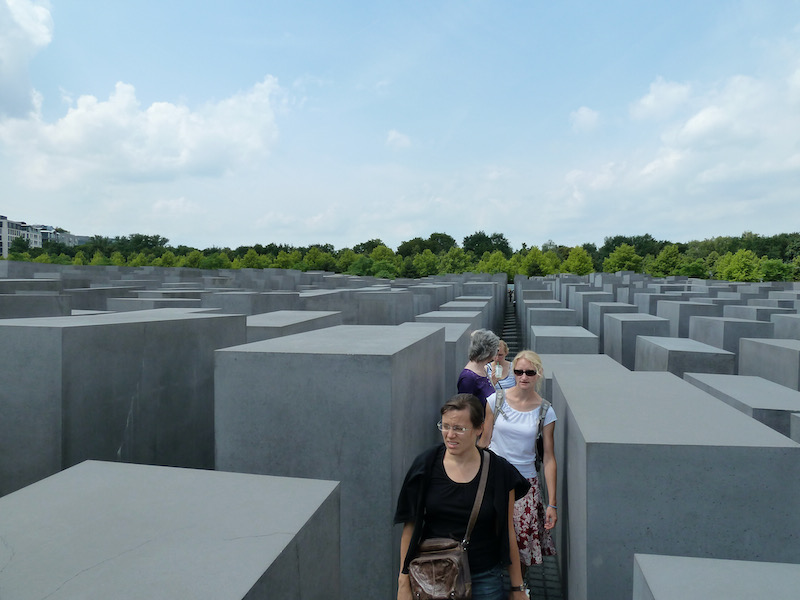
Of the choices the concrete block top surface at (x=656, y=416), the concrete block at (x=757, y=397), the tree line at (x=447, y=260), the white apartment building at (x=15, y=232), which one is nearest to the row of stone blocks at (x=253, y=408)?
the concrete block top surface at (x=656, y=416)

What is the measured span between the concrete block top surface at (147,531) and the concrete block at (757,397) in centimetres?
504

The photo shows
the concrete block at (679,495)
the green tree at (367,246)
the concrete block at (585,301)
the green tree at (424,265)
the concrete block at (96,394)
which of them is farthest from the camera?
the green tree at (367,246)

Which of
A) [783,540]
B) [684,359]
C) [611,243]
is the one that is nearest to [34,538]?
[783,540]

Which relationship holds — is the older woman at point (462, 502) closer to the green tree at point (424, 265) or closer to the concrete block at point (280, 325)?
the concrete block at point (280, 325)

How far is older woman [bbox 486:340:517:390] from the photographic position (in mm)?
5062

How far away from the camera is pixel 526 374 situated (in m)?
3.80

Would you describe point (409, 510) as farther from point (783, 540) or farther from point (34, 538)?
point (783, 540)

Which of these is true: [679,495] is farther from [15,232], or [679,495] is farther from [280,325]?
[15,232]

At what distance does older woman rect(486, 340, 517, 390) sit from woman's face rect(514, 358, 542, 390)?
109 cm

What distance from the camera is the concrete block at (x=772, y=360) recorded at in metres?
7.80

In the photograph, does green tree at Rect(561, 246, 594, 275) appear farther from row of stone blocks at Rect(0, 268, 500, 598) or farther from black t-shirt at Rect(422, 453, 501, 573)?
black t-shirt at Rect(422, 453, 501, 573)

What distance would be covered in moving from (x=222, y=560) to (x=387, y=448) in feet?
6.22

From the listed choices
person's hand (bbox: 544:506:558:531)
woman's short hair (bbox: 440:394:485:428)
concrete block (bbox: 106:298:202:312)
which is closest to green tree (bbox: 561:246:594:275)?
concrete block (bbox: 106:298:202:312)

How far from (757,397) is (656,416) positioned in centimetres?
384
